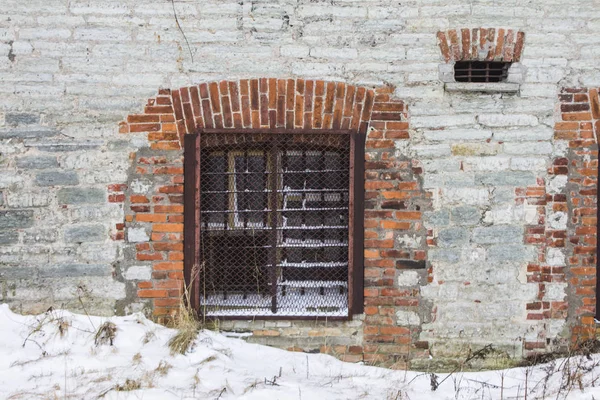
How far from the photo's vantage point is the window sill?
4.12 m

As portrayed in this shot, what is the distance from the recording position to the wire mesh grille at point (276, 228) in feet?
13.9

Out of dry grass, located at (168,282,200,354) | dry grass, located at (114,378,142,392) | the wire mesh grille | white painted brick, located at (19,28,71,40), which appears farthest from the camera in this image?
the wire mesh grille

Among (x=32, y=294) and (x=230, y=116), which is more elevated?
(x=230, y=116)

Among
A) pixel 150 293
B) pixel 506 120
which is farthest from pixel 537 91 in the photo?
pixel 150 293

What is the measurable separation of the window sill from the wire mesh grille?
37.8 inches

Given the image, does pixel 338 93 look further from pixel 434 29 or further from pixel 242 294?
pixel 242 294

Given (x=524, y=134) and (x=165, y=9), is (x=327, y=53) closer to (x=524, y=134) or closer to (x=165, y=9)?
(x=165, y=9)

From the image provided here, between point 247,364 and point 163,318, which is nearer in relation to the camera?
point 247,364

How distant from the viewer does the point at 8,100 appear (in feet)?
13.5

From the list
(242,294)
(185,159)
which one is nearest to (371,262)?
(242,294)

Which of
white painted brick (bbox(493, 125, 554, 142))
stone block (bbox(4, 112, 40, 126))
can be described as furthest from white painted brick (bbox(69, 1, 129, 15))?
white painted brick (bbox(493, 125, 554, 142))

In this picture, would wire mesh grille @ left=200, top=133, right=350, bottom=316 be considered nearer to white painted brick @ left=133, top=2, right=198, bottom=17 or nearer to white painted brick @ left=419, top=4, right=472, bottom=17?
white painted brick @ left=133, top=2, right=198, bottom=17

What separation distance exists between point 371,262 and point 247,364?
1.22 meters

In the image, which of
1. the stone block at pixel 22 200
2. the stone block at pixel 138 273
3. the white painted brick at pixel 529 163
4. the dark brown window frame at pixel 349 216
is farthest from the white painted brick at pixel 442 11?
the stone block at pixel 22 200
